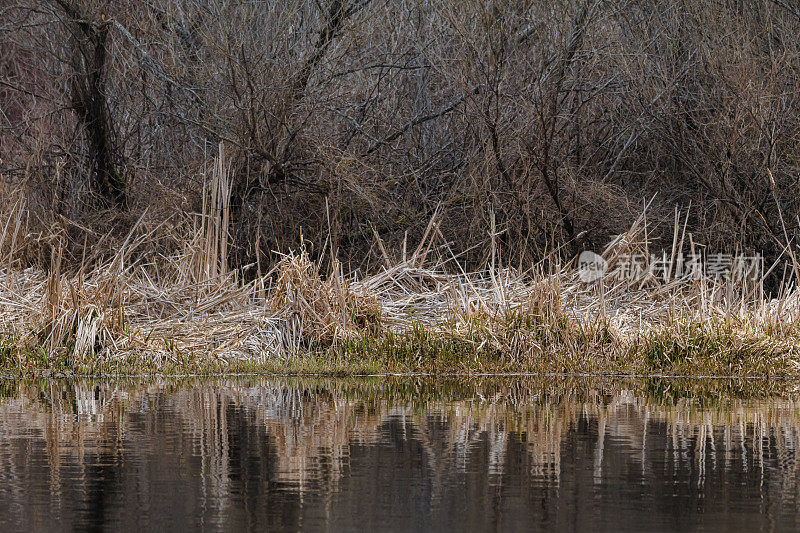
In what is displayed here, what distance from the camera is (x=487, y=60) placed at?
661 inches

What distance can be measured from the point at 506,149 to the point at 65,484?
1174 cm

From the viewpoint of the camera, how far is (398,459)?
7223 millimetres

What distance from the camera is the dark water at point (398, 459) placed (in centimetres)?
564

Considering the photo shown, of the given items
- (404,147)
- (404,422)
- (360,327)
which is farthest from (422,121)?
(404,422)

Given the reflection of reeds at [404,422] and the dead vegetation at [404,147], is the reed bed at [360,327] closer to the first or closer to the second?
the dead vegetation at [404,147]

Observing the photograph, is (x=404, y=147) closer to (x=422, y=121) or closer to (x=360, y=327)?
(x=422, y=121)

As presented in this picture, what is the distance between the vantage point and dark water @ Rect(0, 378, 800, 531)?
5.64 m

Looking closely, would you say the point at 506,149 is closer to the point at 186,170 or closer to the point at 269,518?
the point at 186,170

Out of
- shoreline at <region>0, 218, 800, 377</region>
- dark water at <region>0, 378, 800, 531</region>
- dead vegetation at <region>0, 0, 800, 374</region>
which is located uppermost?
dead vegetation at <region>0, 0, 800, 374</region>

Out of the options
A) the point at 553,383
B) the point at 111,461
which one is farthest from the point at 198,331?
the point at 111,461

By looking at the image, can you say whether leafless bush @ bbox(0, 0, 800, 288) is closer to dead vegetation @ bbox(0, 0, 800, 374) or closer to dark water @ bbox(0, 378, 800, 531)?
dead vegetation @ bbox(0, 0, 800, 374)

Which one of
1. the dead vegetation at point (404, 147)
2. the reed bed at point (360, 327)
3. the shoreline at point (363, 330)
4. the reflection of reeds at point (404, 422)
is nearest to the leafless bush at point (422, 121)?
the dead vegetation at point (404, 147)

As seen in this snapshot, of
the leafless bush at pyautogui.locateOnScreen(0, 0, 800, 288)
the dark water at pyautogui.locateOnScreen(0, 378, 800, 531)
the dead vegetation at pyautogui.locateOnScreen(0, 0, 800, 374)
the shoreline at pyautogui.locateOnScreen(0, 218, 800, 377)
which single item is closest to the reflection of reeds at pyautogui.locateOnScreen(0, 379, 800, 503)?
the dark water at pyautogui.locateOnScreen(0, 378, 800, 531)

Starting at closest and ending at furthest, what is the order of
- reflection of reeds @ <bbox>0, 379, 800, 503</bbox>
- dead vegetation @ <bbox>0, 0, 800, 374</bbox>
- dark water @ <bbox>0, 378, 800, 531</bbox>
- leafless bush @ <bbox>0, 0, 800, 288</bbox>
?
dark water @ <bbox>0, 378, 800, 531</bbox>
reflection of reeds @ <bbox>0, 379, 800, 503</bbox>
dead vegetation @ <bbox>0, 0, 800, 374</bbox>
leafless bush @ <bbox>0, 0, 800, 288</bbox>
